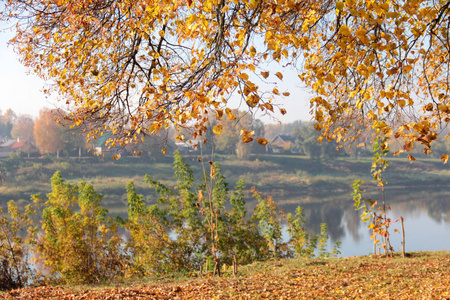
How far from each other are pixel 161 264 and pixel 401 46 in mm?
7042

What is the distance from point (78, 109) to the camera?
5.95 m

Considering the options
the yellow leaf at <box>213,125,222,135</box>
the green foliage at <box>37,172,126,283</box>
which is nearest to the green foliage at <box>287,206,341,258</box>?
the green foliage at <box>37,172,126,283</box>

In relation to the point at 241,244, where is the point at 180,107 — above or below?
above

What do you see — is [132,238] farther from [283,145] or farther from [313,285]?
[283,145]

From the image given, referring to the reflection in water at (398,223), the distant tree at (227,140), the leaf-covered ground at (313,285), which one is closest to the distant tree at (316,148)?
the distant tree at (227,140)

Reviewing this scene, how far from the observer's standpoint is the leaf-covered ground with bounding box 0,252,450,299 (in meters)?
5.00

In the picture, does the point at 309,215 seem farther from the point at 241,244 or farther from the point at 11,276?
the point at 11,276

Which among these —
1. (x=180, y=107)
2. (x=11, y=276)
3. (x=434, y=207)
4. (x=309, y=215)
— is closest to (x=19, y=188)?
(x=309, y=215)

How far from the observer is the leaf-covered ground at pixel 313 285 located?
4996mm

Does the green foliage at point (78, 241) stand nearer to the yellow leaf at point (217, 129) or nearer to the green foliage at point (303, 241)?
the green foliage at point (303, 241)

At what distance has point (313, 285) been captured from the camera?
558cm

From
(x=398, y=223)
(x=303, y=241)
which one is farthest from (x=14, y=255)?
(x=398, y=223)

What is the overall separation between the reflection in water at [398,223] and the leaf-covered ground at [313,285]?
755 centimetres

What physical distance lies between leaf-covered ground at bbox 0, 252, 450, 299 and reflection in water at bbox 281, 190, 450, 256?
7548 mm
